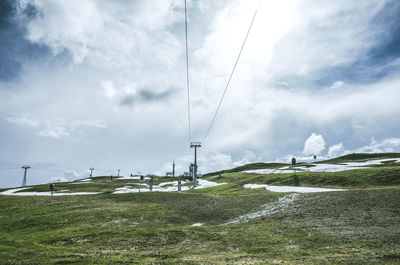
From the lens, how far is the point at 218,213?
3291cm

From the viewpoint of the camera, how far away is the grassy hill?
44.0ft

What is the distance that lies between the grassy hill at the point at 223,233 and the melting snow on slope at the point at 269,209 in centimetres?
15

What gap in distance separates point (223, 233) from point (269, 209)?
41.2 ft

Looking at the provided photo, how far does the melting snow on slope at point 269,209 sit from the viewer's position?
28.5 metres

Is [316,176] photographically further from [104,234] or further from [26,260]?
[26,260]

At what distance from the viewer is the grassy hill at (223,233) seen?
13422 millimetres

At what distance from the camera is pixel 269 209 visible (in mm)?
31312

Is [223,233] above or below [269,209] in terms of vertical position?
below

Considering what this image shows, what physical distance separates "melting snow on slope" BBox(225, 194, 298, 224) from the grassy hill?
0.15 meters

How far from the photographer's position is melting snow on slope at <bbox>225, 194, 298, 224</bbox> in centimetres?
2852

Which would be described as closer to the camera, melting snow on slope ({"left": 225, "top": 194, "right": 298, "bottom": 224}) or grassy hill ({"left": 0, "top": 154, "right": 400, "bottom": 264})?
grassy hill ({"left": 0, "top": 154, "right": 400, "bottom": 264})

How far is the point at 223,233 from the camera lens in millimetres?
21016

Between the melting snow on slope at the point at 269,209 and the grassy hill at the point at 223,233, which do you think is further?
the melting snow on slope at the point at 269,209

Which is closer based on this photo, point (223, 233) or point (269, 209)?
point (223, 233)
